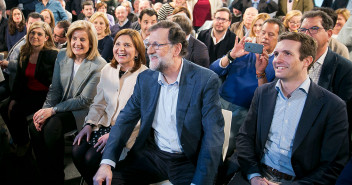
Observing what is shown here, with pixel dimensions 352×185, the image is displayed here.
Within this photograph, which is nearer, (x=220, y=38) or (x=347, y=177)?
(x=347, y=177)

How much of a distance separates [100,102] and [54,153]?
541 millimetres

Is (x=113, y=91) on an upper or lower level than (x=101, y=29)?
lower

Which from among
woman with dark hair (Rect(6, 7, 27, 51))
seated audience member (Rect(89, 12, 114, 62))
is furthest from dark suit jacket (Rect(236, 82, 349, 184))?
woman with dark hair (Rect(6, 7, 27, 51))

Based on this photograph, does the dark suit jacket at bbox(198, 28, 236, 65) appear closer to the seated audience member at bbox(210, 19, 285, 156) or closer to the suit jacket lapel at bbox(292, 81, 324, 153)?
the seated audience member at bbox(210, 19, 285, 156)

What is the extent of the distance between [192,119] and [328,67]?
119cm

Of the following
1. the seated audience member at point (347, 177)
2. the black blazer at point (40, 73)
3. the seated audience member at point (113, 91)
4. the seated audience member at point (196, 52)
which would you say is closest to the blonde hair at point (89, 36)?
the seated audience member at point (113, 91)

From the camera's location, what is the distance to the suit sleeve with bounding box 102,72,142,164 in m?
1.80

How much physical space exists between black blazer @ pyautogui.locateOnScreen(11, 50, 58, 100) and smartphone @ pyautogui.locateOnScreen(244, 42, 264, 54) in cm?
192

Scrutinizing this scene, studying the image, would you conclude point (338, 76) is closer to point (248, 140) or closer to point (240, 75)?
point (240, 75)

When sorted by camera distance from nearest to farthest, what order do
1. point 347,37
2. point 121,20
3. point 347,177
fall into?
point 347,177
point 347,37
point 121,20

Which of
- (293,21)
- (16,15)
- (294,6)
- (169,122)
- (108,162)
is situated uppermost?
(294,6)

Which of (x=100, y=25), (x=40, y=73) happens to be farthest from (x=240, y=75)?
(x=100, y=25)

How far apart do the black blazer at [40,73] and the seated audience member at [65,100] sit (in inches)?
11.5

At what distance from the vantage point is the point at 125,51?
2383mm
